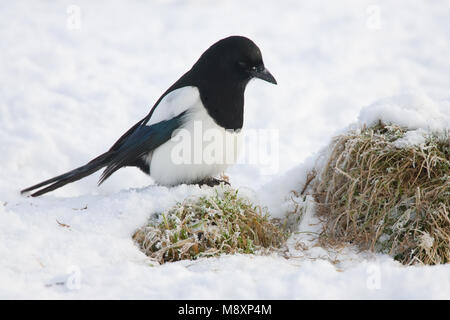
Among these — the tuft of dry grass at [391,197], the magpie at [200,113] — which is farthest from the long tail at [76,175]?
the tuft of dry grass at [391,197]

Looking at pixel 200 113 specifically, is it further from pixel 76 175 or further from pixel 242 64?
pixel 76 175

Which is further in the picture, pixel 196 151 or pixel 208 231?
pixel 196 151

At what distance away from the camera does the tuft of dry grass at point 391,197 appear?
8.89ft

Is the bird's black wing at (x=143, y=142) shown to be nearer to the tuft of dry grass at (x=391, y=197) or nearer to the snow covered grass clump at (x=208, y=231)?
the snow covered grass clump at (x=208, y=231)

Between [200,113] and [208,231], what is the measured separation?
2.52ft

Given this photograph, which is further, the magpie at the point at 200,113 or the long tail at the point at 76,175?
the long tail at the point at 76,175

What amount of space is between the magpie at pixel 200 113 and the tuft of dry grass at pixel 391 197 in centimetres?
64

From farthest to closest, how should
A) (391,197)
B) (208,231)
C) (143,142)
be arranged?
(143,142) < (391,197) < (208,231)

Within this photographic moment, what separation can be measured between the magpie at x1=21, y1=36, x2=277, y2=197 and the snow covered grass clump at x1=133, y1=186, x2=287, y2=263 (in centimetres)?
38

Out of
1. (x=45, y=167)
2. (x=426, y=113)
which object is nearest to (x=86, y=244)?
(x=426, y=113)

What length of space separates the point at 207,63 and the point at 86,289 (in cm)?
174

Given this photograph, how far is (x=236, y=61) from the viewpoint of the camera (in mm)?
3264

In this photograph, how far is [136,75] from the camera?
6.86 m

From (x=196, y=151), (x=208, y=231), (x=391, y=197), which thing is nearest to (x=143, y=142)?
(x=196, y=151)
